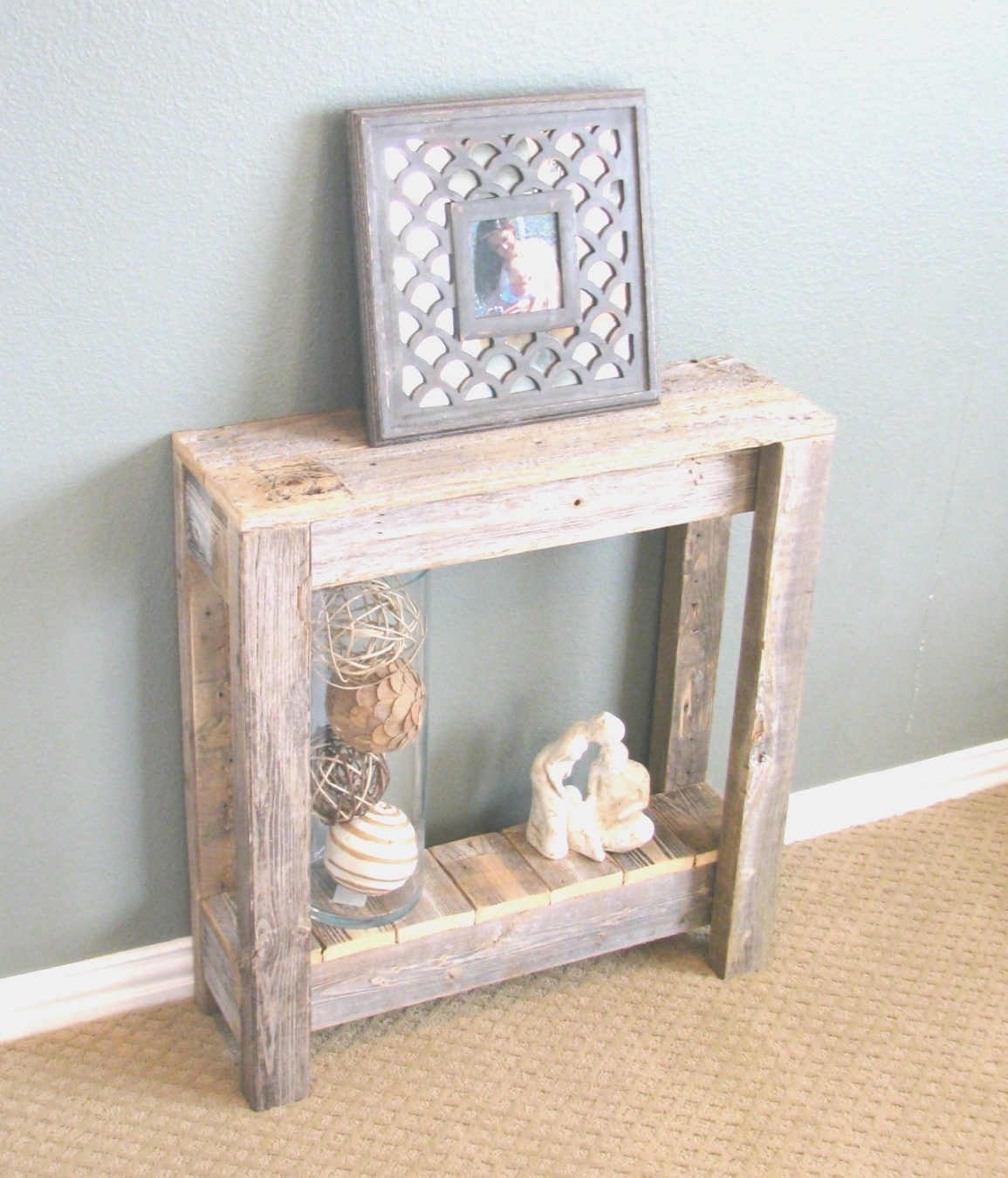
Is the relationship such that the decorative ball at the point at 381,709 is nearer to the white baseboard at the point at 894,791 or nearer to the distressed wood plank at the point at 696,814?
the distressed wood plank at the point at 696,814

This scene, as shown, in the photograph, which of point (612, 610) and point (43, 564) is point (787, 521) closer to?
point (612, 610)

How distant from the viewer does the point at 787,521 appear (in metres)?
1.55

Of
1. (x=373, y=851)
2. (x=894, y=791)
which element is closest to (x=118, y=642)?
(x=373, y=851)

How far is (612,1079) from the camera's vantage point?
5.40 ft

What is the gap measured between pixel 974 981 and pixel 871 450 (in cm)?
68

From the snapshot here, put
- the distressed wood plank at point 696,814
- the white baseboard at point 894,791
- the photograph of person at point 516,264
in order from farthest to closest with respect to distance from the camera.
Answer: the white baseboard at point 894,791, the distressed wood plank at point 696,814, the photograph of person at point 516,264

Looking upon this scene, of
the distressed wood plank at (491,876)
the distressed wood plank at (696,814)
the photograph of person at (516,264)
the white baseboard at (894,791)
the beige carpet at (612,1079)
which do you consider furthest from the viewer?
the white baseboard at (894,791)

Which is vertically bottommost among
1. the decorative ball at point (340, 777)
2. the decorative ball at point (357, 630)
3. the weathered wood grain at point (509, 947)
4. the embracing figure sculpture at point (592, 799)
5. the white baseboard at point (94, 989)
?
the white baseboard at point (94, 989)

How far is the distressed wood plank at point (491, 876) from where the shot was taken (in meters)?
1.65

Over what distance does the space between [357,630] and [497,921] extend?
397 millimetres

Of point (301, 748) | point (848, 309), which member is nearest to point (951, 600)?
point (848, 309)

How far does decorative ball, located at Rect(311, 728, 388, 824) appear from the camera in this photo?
156cm

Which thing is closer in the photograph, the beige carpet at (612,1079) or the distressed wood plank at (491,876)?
the beige carpet at (612,1079)

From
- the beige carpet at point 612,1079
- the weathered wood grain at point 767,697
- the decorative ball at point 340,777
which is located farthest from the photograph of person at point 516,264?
the beige carpet at point 612,1079
